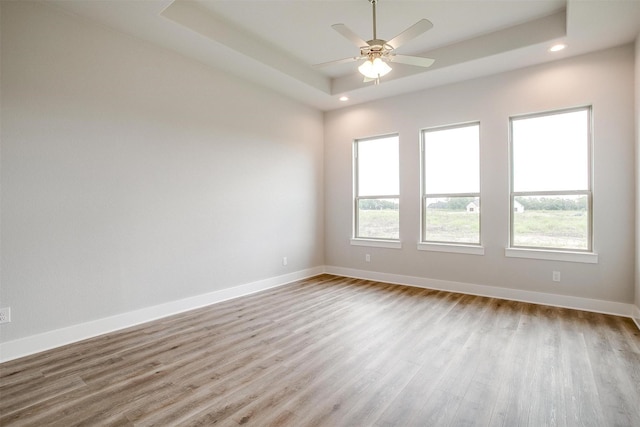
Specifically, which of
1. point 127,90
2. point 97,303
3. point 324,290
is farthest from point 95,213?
point 324,290

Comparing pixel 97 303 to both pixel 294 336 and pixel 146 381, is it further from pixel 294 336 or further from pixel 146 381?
pixel 294 336

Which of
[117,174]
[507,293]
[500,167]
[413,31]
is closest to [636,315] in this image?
[507,293]

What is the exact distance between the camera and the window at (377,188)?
5.39 metres

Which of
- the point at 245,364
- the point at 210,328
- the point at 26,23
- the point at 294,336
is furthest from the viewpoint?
the point at 210,328

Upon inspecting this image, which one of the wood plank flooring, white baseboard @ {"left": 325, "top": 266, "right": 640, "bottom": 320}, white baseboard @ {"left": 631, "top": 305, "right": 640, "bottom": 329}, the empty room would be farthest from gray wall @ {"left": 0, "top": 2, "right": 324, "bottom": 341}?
white baseboard @ {"left": 631, "top": 305, "right": 640, "bottom": 329}

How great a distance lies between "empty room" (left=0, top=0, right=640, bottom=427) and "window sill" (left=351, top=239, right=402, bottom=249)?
0.24ft

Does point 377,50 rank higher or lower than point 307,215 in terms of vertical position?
higher

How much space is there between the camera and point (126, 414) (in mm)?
1917

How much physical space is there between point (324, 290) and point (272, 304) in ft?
3.21

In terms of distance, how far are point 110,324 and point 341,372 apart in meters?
2.40

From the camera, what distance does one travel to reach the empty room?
7.37ft

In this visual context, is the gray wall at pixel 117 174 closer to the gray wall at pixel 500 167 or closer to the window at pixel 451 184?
the gray wall at pixel 500 167

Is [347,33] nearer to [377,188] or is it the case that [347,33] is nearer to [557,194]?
[377,188]

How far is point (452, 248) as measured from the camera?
4.75 metres
